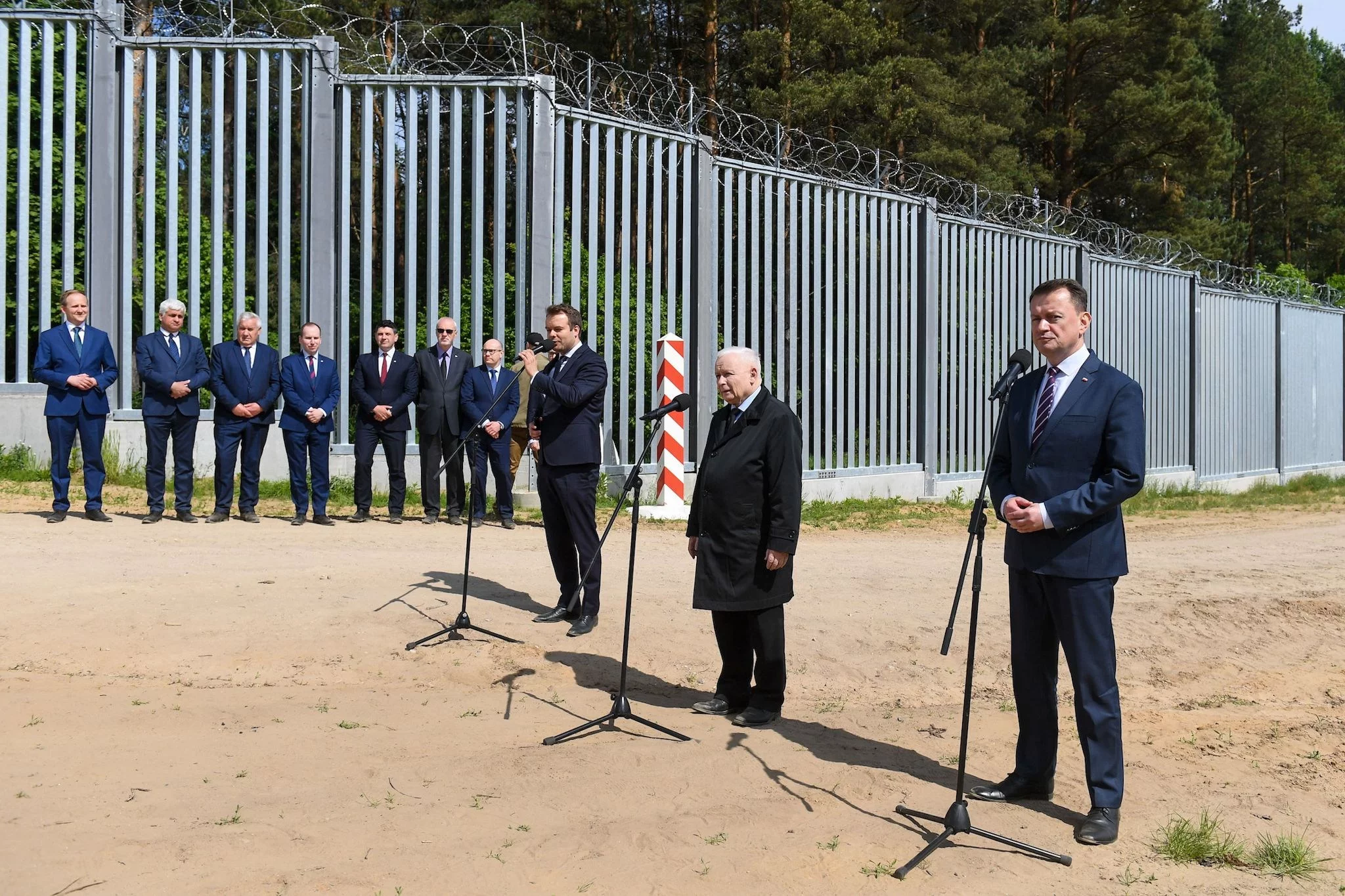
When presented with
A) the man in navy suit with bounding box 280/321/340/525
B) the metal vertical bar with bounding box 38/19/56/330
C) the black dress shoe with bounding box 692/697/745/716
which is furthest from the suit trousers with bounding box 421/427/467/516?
the black dress shoe with bounding box 692/697/745/716

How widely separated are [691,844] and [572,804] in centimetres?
65

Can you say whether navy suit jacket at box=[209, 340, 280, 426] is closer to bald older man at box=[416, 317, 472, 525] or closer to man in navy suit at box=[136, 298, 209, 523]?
man in navy suit at box=[136, 298, 209, 523]

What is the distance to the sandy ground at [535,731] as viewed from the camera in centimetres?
479

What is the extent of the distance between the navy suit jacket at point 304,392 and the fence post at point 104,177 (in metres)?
3.18

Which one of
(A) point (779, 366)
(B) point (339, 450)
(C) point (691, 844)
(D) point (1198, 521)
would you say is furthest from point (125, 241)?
(D) point (1198, 521)

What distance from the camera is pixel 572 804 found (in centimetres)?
541

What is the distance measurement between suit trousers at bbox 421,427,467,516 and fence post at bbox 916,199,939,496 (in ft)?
25.1

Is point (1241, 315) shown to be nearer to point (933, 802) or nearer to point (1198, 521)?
point (1198, 521)

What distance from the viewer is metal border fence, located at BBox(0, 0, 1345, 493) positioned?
14.2 metres

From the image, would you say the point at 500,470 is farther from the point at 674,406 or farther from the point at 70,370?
the point at 674,406

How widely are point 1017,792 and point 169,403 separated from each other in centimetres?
855

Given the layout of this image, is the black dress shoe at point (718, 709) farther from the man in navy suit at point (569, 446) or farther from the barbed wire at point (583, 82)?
the barbed wire at point (583, 82)

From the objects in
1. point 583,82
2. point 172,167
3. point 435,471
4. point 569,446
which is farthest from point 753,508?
point 583,82

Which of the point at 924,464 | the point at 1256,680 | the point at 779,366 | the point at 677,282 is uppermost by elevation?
the point at 677,282
